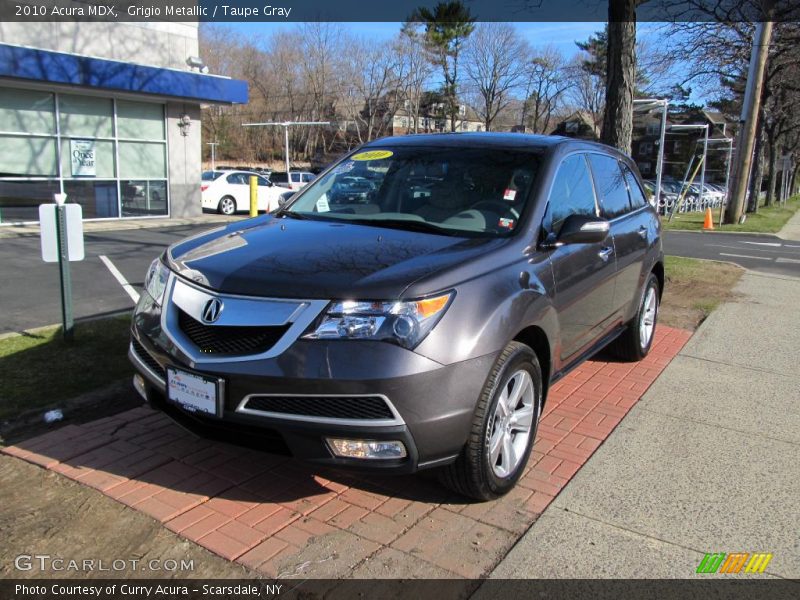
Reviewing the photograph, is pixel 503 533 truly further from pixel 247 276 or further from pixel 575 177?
pixel 575 177

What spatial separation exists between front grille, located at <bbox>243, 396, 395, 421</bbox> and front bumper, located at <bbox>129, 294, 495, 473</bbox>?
0.07 ft

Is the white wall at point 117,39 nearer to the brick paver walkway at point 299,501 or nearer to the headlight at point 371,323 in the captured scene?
the brick paver walkway at point 299,501

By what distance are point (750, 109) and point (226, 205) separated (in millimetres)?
15886

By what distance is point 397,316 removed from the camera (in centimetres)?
275

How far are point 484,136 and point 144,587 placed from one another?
130 inches

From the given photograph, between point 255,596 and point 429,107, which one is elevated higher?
point 429,107

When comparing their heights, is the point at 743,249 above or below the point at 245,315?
below

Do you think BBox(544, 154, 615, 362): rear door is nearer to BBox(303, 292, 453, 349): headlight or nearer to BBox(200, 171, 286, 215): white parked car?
BBox(303, 292, 453, 349): headlight

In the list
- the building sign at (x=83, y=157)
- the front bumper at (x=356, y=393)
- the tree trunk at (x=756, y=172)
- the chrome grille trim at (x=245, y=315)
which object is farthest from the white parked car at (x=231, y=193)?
the tree trunk at (x=756, y=172)

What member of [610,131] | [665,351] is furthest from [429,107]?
[665,351]

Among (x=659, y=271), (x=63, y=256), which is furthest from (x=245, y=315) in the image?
(x=659, y=271)

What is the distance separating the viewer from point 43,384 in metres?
4.50

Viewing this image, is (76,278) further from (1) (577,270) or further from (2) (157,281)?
(1) (577,270)

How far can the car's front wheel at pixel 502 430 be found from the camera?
299 cm
